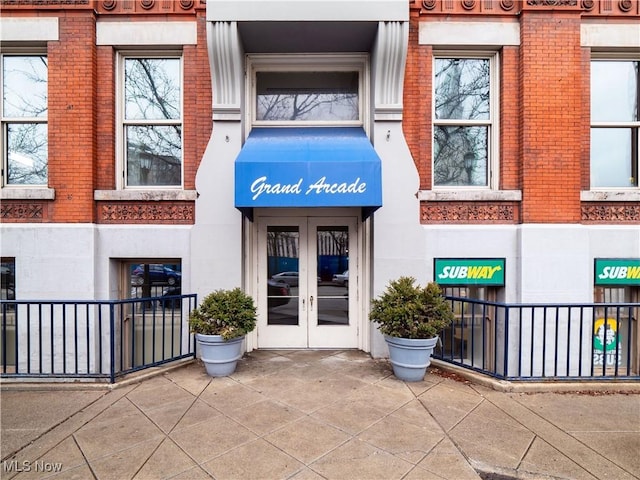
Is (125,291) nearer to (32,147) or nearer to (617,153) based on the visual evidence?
(32,147)

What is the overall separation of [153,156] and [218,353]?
4080 mm

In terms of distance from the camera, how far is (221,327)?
200 inches

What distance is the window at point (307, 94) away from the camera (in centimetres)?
673

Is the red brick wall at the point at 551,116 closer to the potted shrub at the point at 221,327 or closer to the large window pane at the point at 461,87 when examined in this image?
the large window pane at the point at 461,87

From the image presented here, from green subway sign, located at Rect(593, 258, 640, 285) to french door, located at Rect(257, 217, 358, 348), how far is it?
14.7ft

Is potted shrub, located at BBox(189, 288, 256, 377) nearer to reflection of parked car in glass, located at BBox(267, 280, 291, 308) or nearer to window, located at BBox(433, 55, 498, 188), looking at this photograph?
reflection of parked car in glass, located at BBox(267, 280, 291, 308)

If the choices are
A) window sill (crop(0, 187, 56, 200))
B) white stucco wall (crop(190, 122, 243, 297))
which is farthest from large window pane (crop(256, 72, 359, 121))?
window sill (crop(0, 187, 56, 200))

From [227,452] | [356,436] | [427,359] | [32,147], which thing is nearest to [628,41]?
[427,359]

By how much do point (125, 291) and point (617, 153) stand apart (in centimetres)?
1003

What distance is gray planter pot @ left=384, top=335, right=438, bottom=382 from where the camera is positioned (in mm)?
4906

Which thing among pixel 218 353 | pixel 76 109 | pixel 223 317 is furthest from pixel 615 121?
pixel 76 109

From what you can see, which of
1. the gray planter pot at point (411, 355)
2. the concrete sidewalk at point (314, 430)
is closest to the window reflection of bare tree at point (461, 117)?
the gray planter pot at point (411, 355)

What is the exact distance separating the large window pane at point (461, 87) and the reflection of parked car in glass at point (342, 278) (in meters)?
Result: 3.52

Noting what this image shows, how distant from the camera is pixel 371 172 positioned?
203 inches
